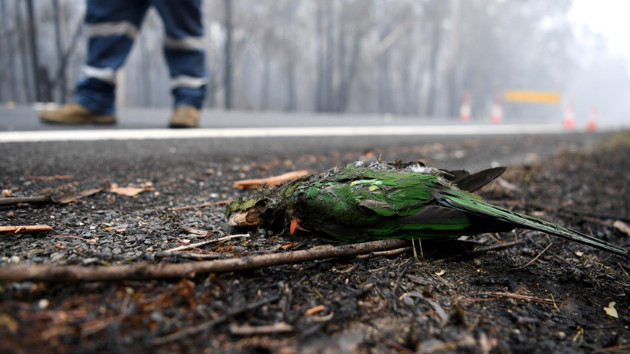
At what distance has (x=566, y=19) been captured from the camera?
33750 mm

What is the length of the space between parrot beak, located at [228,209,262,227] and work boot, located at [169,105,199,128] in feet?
8.97

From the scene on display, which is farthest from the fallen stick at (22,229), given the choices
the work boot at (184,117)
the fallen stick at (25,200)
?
the work boot at (184,117)

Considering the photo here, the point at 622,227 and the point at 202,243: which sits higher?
the point at 202,243

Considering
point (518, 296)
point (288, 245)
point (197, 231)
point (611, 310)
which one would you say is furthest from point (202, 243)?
point (611, 310)

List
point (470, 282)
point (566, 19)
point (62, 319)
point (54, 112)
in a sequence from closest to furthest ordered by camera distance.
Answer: point (62, 319), point (470, 282), point (54, 112), point (566, 19)

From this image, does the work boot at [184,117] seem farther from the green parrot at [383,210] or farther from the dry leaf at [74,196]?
the green parrot at [383,210]

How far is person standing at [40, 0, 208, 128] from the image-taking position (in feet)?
11.7

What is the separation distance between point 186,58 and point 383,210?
341 centimetres

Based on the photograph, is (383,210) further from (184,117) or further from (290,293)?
(184,117)

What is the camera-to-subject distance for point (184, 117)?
12.9ft

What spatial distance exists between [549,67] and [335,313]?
45.1 m

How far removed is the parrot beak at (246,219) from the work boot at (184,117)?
2734mm

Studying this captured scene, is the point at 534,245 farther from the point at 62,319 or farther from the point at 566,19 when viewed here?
the point at 566,19

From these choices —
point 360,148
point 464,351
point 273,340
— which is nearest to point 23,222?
point 273,340
